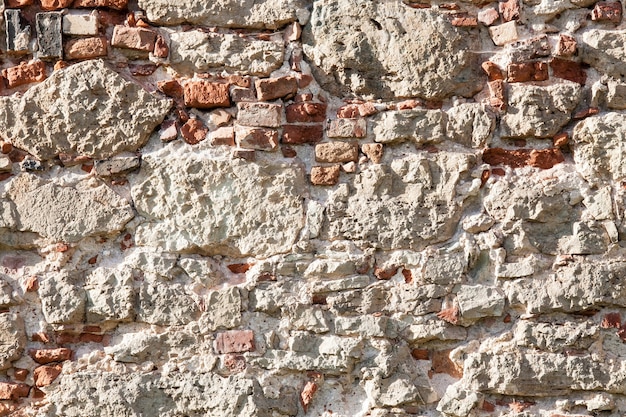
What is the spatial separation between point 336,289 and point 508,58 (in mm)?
1072

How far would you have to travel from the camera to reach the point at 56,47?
3156mm

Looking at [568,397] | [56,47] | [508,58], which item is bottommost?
[568,397]

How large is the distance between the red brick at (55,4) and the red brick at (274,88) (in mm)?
801

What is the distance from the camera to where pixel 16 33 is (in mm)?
3178

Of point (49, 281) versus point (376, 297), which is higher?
point (49, 281)

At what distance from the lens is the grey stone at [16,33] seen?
317 centimetres

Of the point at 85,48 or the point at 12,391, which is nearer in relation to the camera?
the point at 12,391

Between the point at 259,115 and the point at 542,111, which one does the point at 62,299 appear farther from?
the point at 542,111

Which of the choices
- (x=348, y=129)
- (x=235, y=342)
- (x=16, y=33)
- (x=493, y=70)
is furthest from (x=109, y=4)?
(x=493, y=70)

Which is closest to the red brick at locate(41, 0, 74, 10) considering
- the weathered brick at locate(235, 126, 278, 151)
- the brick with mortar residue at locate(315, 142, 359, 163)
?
the weathered brick at locate(235, 126, 278, 151)

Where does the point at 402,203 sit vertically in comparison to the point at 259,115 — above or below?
below

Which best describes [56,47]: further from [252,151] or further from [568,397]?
[568,397]

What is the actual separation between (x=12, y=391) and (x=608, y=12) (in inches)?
102

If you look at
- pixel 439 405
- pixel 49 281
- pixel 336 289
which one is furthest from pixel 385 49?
pixel 49 281
